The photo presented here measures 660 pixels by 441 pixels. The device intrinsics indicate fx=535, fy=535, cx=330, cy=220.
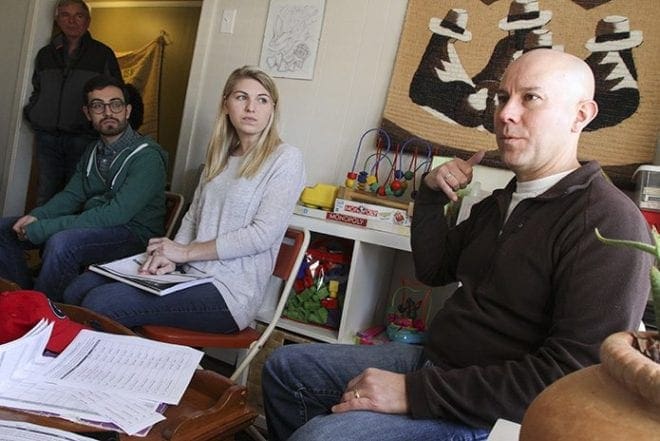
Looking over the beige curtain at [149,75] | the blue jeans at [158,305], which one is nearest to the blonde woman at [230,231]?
the blue jeans at [158,305]

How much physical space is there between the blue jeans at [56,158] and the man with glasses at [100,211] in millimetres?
747

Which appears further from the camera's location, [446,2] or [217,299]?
[446,2]

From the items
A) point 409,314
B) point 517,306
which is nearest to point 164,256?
point 409,314

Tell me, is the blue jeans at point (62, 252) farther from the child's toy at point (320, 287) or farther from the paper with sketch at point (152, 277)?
the child's toy at point (320, 287)

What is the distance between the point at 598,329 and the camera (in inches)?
33.7

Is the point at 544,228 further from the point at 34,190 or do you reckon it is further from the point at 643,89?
the point at 34,190

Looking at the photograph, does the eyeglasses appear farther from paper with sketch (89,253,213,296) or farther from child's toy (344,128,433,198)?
child's toy (344,128,433,198)

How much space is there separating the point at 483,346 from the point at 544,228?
10.3 inches

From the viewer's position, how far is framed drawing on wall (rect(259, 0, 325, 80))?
7.82ft

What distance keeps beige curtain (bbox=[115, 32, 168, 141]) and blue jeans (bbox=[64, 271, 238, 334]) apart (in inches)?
134

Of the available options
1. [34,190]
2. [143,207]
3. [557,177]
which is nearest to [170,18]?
[34,190]

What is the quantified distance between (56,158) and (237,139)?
66.3 inches

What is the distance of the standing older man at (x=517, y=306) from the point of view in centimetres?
88

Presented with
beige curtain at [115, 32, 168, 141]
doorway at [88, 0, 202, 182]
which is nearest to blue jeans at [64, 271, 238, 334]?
doorway at [88, 0, 202, 182]
